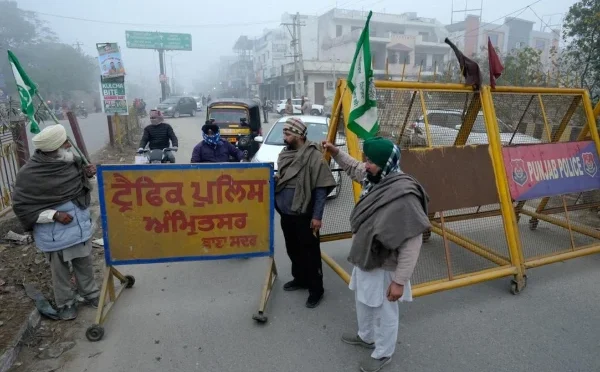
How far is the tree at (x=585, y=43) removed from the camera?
7633 millimetres

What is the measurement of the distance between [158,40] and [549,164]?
1924 inches

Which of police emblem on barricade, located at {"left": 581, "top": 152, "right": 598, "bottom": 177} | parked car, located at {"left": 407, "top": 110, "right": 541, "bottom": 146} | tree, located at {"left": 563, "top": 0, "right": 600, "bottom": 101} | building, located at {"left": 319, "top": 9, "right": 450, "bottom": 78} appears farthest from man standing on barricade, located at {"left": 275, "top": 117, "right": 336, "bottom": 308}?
building, located at {"left": 319, "top": 9, "right": 450, "bottom": 78}

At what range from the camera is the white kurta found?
8.22 feet

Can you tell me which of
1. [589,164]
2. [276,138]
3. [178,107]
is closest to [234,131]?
[276,138]

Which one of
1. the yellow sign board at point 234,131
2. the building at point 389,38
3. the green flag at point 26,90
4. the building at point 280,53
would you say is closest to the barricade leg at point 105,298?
the green flag at point 26,90

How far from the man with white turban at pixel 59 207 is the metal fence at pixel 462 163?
2345 mm

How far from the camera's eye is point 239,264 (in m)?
4.41

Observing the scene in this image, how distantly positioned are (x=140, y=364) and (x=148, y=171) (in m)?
1.47

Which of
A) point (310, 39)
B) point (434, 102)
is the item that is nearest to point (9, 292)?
point (434, 102)

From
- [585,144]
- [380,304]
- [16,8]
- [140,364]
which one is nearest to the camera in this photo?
[380,304]

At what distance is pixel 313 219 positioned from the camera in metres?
3.27

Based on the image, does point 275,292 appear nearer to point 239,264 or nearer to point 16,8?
point 239,264

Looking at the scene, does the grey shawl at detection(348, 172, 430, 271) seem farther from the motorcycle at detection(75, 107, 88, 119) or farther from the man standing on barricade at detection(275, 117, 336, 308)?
the motorcycle at detection(75, 107, 88, 119)

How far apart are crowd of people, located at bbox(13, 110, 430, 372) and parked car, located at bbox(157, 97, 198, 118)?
2844cm
